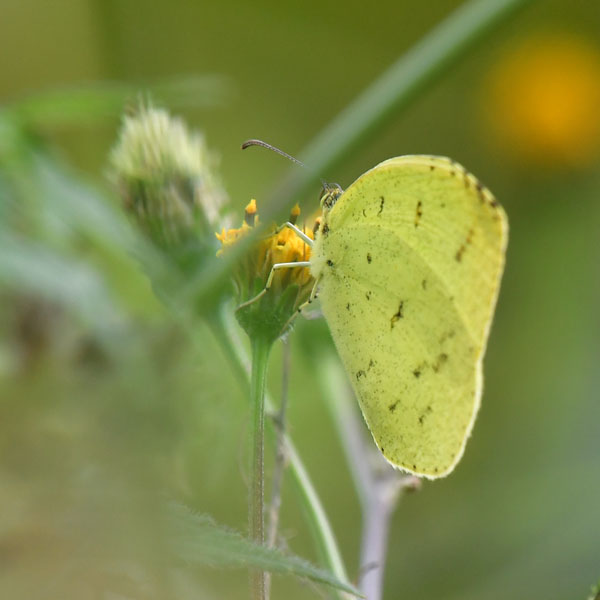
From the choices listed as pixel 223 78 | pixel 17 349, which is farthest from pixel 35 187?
pixel 223 78

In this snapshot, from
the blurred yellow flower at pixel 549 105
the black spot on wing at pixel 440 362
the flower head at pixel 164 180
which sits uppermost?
the blurred yellow flower at pixel 549 105

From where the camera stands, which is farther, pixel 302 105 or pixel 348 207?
pixel 302 105

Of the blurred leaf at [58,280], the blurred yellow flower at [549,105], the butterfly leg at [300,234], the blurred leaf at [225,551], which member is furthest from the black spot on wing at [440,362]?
the blurred yellow flower at [549,105]

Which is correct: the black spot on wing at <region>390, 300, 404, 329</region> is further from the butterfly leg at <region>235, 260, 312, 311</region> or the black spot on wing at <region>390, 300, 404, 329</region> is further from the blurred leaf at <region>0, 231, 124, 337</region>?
the blurred leaf at <region>0, 231, 124, 337</region>

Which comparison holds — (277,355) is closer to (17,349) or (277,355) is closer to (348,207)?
(348,207)

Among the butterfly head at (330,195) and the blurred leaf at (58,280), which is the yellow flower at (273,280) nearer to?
the butterfly head at (330,195)

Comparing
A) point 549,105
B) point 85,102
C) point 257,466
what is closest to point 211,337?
point 257,466

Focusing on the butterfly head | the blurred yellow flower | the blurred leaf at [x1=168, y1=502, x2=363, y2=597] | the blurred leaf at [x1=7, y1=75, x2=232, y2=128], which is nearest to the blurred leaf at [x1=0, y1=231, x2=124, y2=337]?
the blurred leaf at [x1=7, y1=75, x2=232, y2=128]
